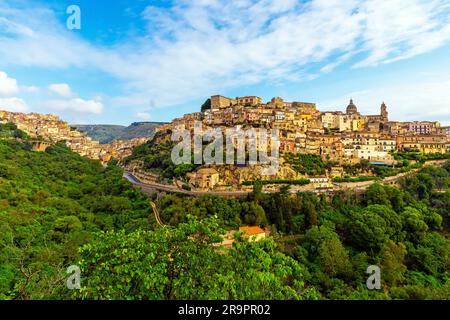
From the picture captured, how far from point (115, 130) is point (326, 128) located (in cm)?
16398

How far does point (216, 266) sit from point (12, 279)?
11.0 metres

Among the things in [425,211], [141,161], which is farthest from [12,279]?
[141,161]

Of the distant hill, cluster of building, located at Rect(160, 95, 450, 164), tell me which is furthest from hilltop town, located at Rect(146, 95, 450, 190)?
the distant hill

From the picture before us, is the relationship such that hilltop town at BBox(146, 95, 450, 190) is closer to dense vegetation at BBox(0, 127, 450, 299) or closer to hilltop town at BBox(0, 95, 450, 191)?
hilltop town at BBox(0, 95, 450, 191)

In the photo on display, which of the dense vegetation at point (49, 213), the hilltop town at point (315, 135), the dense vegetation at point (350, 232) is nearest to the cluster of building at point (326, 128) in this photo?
the hilltop town at point (315, 135)

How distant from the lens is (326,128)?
177 feet

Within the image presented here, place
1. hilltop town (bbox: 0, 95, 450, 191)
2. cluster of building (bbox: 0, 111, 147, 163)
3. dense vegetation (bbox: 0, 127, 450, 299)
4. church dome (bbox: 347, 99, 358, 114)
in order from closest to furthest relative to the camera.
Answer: dense vegetation (bbox: 0, 127, 450, 299)
hilltop town (bbox: 0, 95, 450, 191)
cluster of building (bbox: 0, 111, 147, 163)
church dome (bbox: 347, 99, 358, 114)

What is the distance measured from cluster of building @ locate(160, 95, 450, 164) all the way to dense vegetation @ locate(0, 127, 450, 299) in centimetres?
958

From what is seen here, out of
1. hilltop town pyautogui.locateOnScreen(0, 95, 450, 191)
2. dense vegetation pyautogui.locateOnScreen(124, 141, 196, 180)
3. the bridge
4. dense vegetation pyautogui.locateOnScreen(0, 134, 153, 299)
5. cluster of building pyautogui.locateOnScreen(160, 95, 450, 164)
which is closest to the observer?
dense vegetation pyautogui.locateOnScreen(0, 134, 153, 299)

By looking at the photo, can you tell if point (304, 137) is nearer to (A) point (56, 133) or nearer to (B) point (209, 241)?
(B) point (209, 241)

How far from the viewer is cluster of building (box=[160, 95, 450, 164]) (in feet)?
139

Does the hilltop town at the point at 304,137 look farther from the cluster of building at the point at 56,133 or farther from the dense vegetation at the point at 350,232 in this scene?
the dense vegetation at the point at 350,232

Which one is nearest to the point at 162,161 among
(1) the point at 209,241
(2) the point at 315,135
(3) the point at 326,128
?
(2) the point at 315,135
